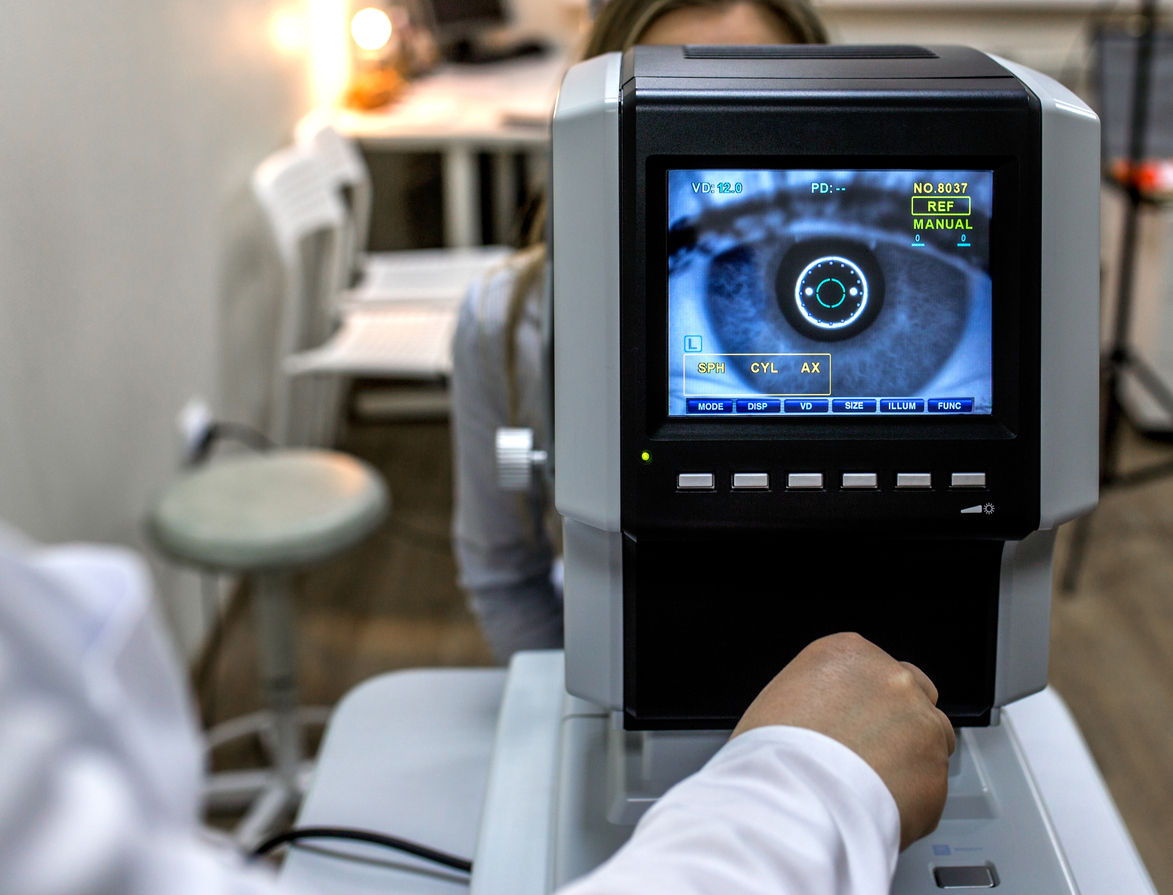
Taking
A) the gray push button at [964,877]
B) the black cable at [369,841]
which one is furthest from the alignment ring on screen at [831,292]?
the black cable at [369,841]

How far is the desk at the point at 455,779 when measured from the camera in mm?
545

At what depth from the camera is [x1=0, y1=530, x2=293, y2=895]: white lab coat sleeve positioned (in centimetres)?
25

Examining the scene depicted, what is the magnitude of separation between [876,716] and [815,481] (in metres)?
0.11

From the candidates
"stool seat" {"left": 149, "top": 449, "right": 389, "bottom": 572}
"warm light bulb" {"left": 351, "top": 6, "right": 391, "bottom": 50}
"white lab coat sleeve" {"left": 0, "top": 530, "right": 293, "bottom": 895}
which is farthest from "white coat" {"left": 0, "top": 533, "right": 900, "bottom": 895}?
"warm light bulb" {"left": 351, "top": 6, "right": 391, "bottom": 50}

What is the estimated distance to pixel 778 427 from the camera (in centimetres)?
49

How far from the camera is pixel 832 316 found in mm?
483

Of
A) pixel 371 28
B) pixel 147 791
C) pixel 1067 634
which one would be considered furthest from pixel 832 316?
pixel 371 28

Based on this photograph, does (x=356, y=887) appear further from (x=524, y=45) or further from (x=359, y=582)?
(x=524, y=45)

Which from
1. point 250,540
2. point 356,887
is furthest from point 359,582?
point 356,887

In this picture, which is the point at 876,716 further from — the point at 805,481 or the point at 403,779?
the point at 403,779

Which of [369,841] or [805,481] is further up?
[805,481]

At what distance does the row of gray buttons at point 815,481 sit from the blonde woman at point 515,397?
0.47 m

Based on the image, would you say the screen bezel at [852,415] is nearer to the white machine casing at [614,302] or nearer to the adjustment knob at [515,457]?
the white machine casing at [614,302]

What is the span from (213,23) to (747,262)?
6.84 feet
